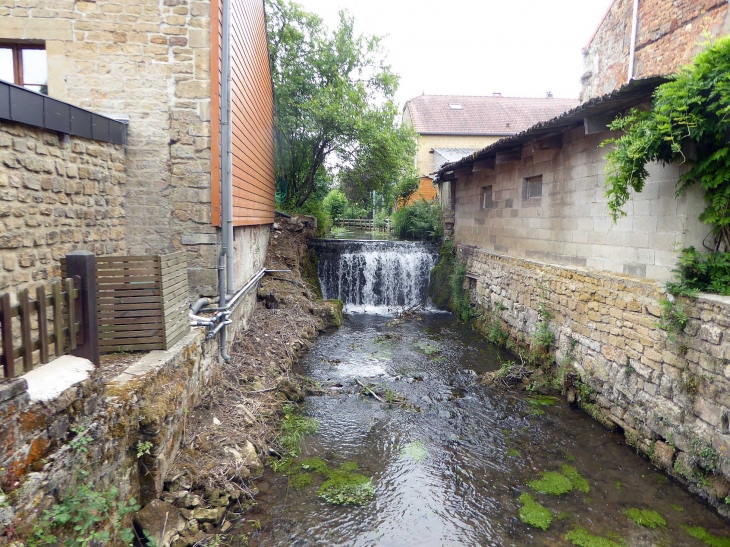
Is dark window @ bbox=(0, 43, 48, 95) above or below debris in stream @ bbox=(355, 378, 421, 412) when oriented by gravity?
above

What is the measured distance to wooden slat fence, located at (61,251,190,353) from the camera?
13.1 feet

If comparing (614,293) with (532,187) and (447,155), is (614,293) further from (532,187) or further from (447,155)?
(447,155)

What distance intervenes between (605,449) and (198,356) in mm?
4897

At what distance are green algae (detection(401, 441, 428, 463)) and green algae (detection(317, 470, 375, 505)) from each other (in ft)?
2.32

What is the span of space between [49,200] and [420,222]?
13.0 metres

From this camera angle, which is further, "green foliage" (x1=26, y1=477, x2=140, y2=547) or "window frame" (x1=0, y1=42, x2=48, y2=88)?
"window frame" (x1=0, y1=42, x2=48, y2=88)

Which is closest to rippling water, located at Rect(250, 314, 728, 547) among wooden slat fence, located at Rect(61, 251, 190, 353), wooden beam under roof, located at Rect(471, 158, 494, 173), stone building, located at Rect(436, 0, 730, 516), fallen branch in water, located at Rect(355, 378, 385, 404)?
fallen branch in water, located at Rect(355, 378, 385, 404)

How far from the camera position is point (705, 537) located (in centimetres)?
400

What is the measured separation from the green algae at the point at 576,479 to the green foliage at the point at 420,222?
10453mm

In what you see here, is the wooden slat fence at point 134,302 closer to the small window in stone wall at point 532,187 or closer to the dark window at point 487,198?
the small window in stone wall at point 532,187

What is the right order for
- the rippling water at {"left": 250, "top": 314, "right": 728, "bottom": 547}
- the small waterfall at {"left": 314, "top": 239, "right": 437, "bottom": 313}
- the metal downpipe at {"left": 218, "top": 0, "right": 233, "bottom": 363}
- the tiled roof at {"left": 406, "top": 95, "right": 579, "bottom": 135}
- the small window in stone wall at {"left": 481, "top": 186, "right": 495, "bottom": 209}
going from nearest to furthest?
1. the rippling water at {"left": 250, "top": 314, "right": 728, "bottom": 547}
2. the metal downpipe at {"left": 218, "top": 0, "right": 233, "bottom": 363}
3. the small window in stone wall at {"left": 481, "top": 186, "right": 495, "bottom": 209}
4. the small waterfall at {"left": 314, "top": 239, "right": 437, "bottom": 313}
5. the tiled roof at {"left": 406, "top": 95, "right": 579, "bottom": 135}

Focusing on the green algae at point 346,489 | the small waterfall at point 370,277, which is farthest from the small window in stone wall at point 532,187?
the green algae at point 346,489

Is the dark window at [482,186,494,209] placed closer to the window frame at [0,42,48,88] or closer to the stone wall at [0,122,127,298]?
the stone wall at [0,122,127,298]

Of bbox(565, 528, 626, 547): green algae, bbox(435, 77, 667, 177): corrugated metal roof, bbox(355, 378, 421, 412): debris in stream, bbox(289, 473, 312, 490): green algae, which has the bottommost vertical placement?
bbox(565, 528, 626, 547): green algae
